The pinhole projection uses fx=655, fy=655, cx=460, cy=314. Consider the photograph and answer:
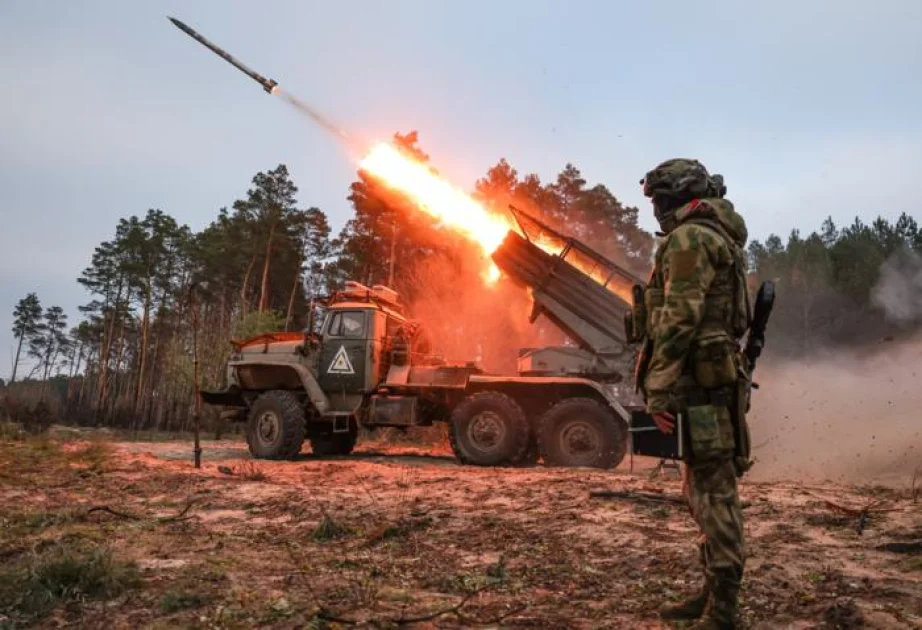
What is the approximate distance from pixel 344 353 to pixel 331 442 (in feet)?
7.73

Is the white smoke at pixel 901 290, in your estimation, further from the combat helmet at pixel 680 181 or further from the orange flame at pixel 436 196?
the combat helmet at pixel 680 181

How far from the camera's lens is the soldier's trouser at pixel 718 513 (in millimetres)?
3125

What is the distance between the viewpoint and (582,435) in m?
10.3

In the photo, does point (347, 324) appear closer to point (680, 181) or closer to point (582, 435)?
point (582, 435)

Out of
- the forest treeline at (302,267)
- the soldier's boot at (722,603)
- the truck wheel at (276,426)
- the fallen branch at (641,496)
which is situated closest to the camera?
the soldier's boot at (722,603)

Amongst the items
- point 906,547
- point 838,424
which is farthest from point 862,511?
point 838,424

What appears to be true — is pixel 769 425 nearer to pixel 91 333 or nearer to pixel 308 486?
pixel 308 486

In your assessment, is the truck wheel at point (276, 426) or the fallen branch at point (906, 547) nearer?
the fallen branch at point (906, 547)

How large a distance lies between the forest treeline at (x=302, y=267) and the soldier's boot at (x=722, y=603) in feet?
67.7

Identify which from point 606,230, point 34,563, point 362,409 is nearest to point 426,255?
point 606,230

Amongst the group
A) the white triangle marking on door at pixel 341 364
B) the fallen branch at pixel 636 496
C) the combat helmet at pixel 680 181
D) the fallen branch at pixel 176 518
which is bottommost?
the fallen branch at pixel 176 518

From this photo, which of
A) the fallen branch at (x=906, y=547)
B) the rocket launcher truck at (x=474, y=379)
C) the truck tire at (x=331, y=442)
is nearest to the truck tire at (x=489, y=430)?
the rocket launcher truck at (x=474, y=379)

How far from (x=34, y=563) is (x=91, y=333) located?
61060 mm

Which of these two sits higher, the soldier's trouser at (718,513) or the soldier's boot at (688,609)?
the soldier's trouser at (718,513)
